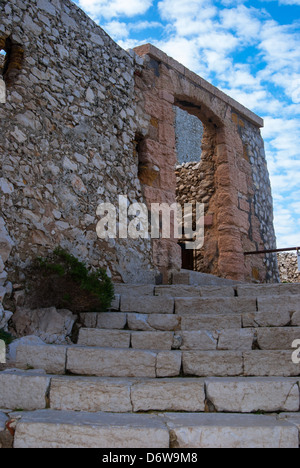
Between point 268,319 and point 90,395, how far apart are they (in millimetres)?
1842

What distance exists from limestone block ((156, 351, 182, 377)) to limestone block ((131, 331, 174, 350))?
1.26ft

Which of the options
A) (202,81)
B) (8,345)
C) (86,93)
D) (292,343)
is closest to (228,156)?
(202,81)

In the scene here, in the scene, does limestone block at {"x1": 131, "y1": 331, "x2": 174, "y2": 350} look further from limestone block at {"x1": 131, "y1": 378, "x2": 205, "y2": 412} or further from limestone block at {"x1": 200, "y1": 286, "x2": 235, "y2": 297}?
limestone block at {"x1": 200, "y1": 286, "x2": 235, "y2": 297}

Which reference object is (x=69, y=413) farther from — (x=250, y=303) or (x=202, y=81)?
(x=202, y=81)

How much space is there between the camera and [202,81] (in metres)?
7.87

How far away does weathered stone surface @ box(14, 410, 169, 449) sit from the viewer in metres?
2.41

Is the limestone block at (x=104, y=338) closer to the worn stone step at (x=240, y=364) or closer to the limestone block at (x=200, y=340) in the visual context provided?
the limestone block at (x=200, y=340)

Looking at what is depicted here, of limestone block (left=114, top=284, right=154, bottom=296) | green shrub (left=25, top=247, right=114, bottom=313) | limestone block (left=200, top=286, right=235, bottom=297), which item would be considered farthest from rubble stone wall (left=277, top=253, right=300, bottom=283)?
green shrub (left=25, top=247, right=114, bottom=313)

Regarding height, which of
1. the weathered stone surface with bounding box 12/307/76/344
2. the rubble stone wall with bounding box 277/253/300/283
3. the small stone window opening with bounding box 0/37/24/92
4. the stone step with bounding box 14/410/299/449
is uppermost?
the small stone window opening with bounding box 0/37/24/92

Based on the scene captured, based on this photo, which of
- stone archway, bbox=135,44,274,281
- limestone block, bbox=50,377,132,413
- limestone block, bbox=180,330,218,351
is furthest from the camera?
stone archway, bbox=135,44,274,281

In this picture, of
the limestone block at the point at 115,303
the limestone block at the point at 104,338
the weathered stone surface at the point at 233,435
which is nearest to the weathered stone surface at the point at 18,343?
the limestone block at the point at 104,338

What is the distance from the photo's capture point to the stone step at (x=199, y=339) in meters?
3.65

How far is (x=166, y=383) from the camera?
2.94 meters

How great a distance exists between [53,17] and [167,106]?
2.33 metres
